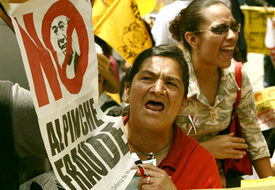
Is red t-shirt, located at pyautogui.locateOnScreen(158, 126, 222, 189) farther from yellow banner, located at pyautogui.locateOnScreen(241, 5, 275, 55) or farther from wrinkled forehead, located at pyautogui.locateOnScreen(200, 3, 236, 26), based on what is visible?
yellow banner, located at pyautogui.locateOnScreen(241, 5, 275, 55)

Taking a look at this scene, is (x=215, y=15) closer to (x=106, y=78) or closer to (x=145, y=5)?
(x=145, y=5)

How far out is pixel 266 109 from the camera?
346 cm

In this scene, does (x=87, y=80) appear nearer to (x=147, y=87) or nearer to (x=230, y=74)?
(x=147, y=87)

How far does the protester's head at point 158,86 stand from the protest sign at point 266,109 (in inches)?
50.4

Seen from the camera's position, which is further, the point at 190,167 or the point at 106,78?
the point at 106,78

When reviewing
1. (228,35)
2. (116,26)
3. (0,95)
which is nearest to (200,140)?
(228,35)

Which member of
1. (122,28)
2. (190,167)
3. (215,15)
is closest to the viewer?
(190,167)

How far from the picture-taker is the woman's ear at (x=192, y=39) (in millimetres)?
2916

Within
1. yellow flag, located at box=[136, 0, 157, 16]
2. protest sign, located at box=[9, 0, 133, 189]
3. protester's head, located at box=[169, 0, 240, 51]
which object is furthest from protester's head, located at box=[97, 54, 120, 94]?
protest sign, located at box=[9, 0, 133, 189]

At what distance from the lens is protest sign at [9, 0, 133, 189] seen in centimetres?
130

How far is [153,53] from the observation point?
238 cm

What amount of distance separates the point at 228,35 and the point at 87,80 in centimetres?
150

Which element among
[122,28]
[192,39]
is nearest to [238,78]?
[192,39]

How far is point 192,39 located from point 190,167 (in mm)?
1079
